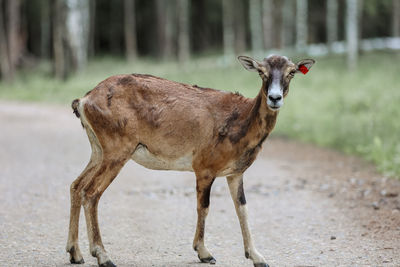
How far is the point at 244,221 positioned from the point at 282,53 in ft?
90.3

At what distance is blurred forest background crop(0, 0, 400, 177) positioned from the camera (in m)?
15.6

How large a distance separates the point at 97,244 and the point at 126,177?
4.98m

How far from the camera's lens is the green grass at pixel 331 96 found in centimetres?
1381

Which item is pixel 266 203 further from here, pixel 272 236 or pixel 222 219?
pixel 272 236

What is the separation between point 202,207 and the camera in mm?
5996

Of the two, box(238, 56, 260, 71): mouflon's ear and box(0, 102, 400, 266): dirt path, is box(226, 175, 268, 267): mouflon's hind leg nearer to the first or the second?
box(0, 102, 400, 266): dirt path

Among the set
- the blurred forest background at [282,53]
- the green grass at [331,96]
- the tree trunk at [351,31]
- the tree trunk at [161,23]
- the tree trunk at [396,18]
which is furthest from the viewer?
the tree trunk at [161,23]

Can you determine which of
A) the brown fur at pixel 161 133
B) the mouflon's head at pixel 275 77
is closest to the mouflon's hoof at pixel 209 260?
the brown fur at pixel 161 133

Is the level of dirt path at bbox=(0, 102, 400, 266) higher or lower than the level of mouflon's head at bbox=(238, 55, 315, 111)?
lower

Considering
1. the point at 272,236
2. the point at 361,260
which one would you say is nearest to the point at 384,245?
the point at 361,260

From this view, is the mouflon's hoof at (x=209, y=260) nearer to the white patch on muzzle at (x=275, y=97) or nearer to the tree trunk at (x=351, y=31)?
the white patch on muzzle at (x=275, y=97)

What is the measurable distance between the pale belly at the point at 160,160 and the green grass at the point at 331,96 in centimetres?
580

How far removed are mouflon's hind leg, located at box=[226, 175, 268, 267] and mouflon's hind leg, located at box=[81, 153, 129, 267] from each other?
121cm

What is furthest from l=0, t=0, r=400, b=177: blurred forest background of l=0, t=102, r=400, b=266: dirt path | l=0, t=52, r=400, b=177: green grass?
l=0, t=102, r=400, b=266: dirt path
